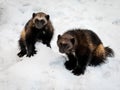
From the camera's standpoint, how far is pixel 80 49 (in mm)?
6504

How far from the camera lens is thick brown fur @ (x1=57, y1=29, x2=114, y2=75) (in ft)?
20.9

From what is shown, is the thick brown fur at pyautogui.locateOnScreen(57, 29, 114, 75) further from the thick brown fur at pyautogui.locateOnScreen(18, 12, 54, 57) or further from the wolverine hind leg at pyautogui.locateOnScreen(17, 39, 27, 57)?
the wolverine hind leg at pyautogui.locateOnScreen(17, 39, 27, 57)

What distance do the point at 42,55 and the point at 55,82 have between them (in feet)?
2.73

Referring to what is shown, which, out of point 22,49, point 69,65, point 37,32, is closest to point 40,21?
point 37,32

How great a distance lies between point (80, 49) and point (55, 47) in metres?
2.14

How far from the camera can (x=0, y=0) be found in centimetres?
1130

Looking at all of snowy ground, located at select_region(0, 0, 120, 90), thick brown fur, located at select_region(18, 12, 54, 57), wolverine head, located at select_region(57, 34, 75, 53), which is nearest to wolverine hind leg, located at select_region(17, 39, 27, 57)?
snowy ground, located at select_region(0, 0, 120, 90)

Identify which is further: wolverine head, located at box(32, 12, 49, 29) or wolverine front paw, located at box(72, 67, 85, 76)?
wolverine head, located at box(32, 12, 49, 29)

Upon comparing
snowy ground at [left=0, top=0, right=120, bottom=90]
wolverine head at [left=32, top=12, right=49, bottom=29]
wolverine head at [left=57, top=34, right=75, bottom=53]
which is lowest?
snowy ground at [left=0, top=0, right=120, bottom=90]

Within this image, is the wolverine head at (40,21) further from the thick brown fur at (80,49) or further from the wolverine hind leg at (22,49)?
the thick brown fur at (80,49)

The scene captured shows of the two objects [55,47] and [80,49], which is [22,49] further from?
[80,49]

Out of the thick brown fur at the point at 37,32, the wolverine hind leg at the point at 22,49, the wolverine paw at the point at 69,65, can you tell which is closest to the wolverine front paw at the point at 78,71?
the wolverine paw at the point at 69,65

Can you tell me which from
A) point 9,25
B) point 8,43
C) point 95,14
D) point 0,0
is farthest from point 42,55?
point 0,0

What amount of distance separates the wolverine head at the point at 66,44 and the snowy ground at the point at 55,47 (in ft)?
1.43
